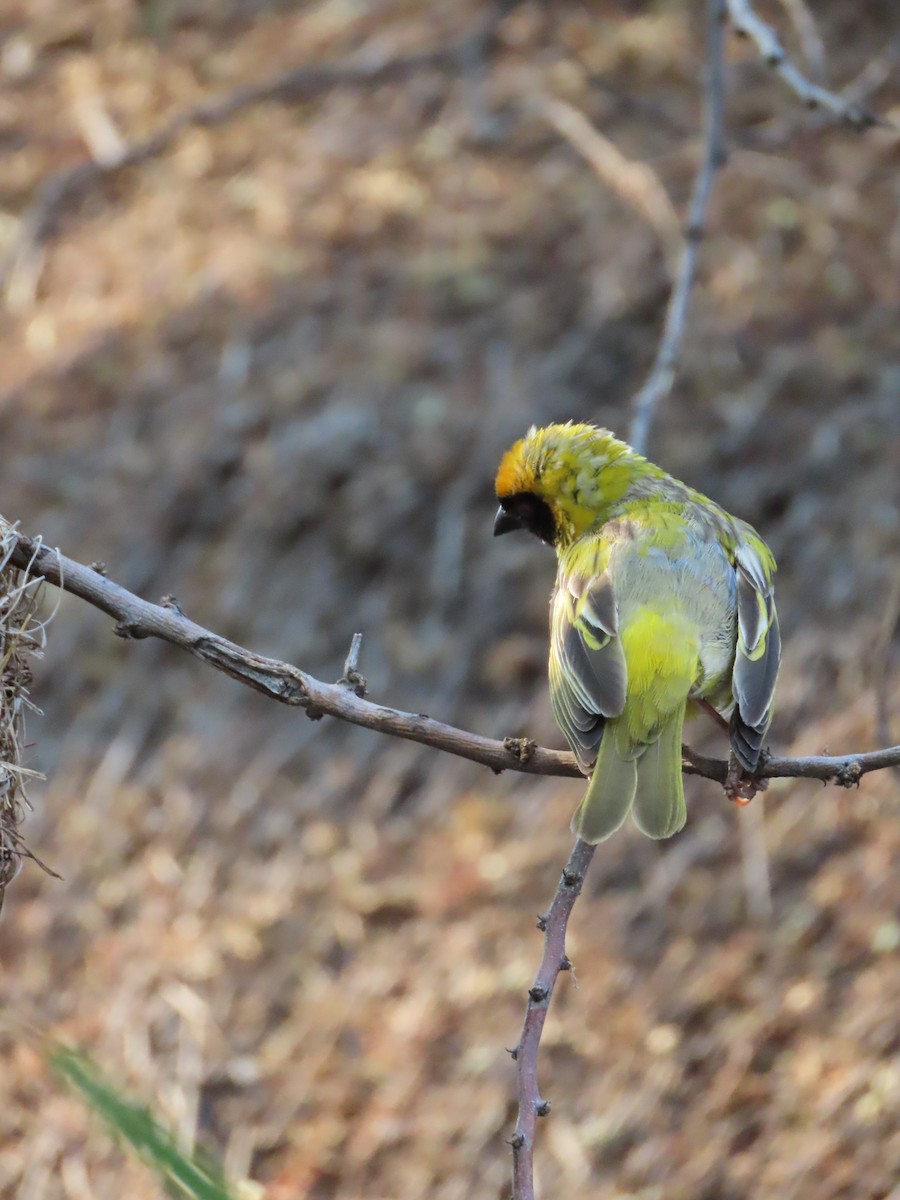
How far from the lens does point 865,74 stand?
Result: 23.9 ft

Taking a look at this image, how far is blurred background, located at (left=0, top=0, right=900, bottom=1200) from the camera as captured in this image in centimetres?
532

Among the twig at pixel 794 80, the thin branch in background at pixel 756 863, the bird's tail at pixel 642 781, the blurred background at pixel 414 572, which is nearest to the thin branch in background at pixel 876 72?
the blurred background at pixel 414 572

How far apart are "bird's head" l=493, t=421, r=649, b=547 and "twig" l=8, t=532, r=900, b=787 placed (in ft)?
4.83

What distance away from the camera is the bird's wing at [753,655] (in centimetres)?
297

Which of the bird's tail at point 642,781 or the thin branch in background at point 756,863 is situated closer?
the bird's tail at point 642,781

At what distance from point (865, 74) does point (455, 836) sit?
16.1 ft

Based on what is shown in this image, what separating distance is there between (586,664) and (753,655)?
0.43 metres

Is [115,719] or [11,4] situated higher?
[11,4]

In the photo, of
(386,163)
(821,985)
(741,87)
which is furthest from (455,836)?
(741,87)

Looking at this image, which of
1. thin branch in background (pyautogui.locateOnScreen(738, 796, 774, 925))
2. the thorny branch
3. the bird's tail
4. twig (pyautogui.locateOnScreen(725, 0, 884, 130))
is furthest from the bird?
thin branch in background (pyautogui.locateOnScreen(738, 796, 774, 925))

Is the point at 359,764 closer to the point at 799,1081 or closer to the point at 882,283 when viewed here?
the point at 799,1081

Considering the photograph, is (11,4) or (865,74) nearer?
(865,74)

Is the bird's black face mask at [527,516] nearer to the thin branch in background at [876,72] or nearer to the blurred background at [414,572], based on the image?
the blurred background at [414,572]

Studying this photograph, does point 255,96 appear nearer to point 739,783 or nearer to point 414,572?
point 414,572
